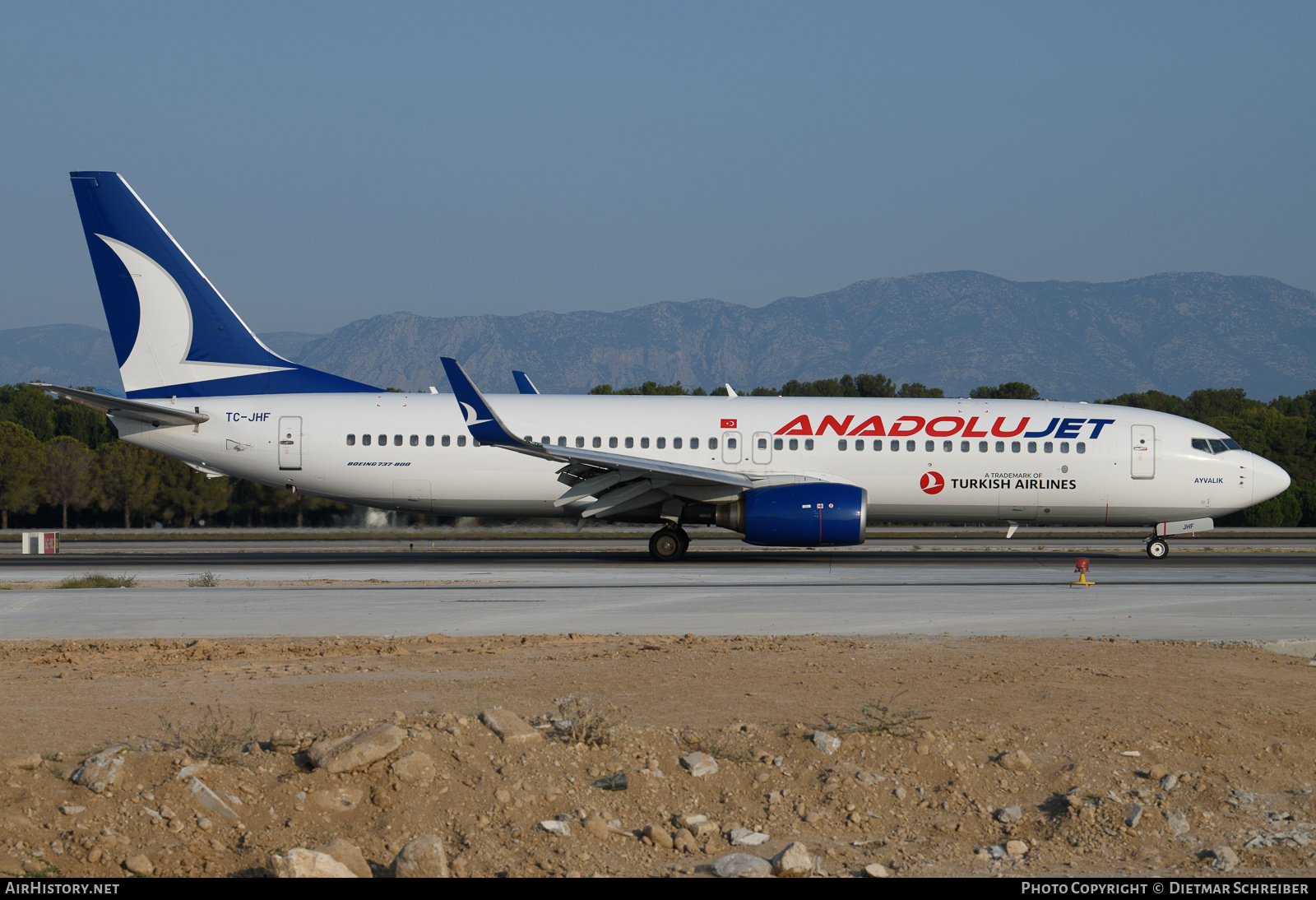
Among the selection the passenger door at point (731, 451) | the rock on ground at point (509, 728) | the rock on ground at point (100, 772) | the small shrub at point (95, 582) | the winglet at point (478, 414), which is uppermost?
the winglet at point (478, 414)

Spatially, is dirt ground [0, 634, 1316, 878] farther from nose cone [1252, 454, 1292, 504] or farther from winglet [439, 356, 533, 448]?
nose cone [1252, 454, 1292, 504]

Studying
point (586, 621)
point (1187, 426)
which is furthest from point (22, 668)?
point (1187, 426)

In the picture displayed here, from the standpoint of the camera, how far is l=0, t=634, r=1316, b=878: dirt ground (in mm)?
5629

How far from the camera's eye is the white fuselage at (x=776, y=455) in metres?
24.1

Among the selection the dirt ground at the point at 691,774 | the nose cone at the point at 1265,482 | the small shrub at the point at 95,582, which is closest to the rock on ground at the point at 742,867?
the dirt ground at the point at 691,774

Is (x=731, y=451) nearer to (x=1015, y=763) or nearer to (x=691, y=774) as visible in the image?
(x=1015, y=763)

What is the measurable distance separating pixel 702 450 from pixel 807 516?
3.32 metres

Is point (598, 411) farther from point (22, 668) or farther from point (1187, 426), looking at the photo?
point (22, 668)

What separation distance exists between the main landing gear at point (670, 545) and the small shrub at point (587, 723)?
53.1 ft

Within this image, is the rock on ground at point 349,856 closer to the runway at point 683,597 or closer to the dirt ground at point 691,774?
the dirt ground at point 691,774

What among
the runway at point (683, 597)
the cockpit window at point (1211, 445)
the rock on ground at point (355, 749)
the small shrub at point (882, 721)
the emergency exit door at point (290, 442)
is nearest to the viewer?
the rock on ground at point (355, 749)

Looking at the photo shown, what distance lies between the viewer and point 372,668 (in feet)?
32.7

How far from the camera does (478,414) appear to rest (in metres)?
20.9
